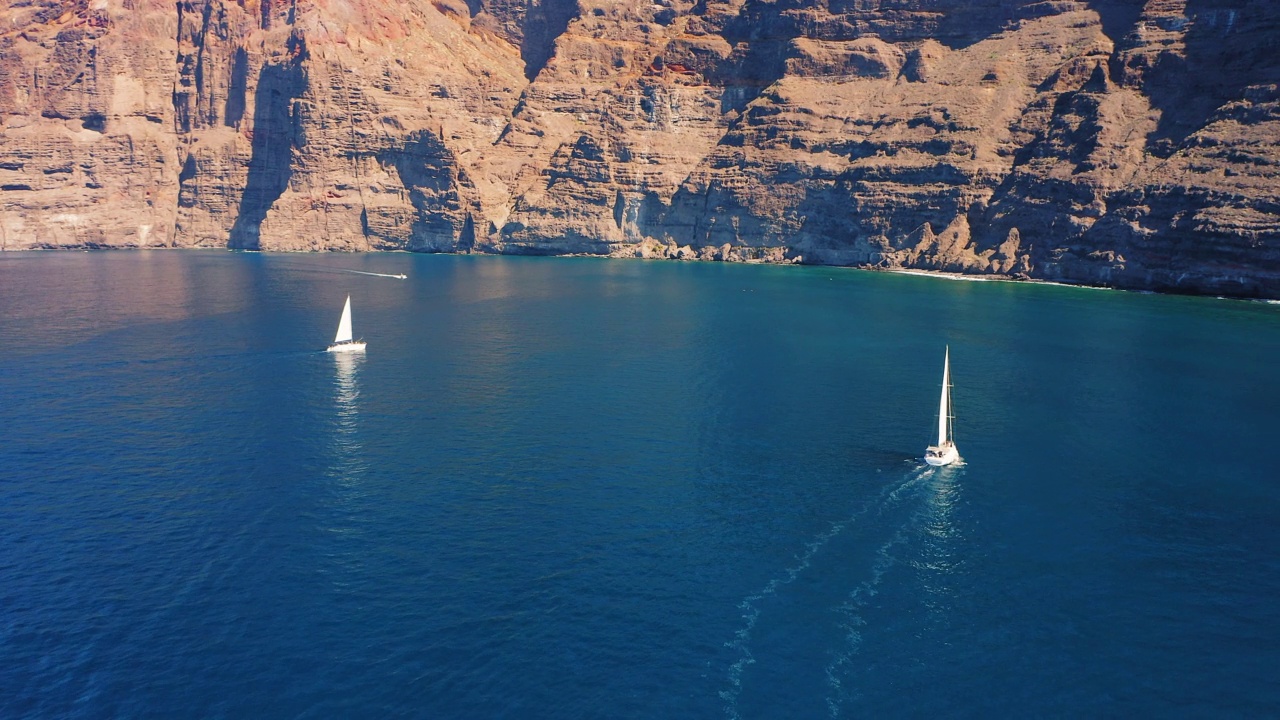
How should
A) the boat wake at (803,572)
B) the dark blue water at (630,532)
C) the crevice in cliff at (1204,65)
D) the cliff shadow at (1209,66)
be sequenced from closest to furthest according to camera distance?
the dark blue water at (630,532) → the boat wake at (803,572) → the cliff shadow at (1209,66) → the crevice in cliff at (1204,65)

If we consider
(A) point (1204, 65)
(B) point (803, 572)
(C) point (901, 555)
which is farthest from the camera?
(A) point (1204, 65)

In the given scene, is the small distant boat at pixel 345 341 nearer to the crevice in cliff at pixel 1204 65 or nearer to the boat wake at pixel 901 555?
the boat wake at pixel 901 555

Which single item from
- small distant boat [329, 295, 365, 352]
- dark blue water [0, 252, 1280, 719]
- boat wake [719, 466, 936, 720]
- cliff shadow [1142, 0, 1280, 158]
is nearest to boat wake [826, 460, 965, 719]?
boat wake [719, 466, 936, 720]

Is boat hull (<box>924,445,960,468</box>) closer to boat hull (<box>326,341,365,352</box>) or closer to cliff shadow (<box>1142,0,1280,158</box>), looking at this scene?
boat hull (<box>326,341,365,352</box>)

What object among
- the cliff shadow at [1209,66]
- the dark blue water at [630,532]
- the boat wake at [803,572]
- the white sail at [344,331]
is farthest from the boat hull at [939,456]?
the cliff shadow at [1209,66]

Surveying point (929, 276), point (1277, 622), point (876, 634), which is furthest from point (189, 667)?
point (929, 276)

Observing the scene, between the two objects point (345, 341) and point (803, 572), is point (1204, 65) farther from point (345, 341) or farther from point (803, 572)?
point (803, 572)

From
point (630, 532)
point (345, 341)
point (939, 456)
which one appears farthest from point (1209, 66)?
point (630, 532)
